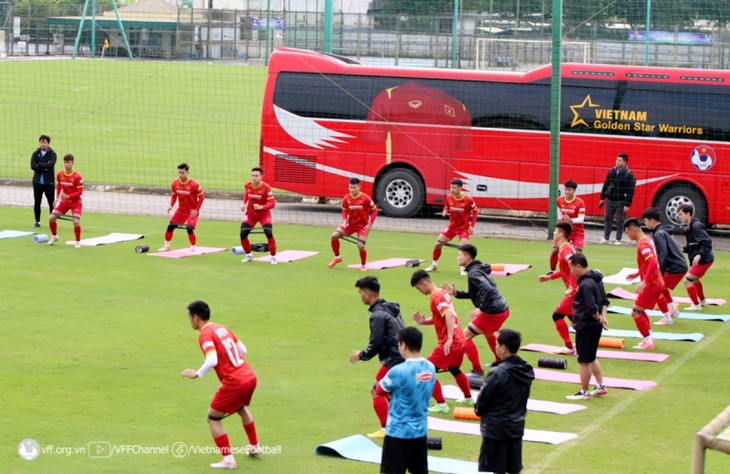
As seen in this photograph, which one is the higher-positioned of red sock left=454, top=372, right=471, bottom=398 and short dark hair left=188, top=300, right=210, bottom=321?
short dark hair left=188, top=300, right=210, bottom=321

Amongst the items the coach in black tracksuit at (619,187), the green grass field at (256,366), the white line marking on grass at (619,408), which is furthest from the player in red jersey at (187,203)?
the white line marking on grass at (619,408)

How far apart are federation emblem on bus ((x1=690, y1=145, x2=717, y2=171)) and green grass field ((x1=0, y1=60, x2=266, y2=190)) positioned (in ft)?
52.1

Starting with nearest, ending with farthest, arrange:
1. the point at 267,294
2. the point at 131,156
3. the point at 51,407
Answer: the point at 51,407
the point at 267,294
the point at 131,156

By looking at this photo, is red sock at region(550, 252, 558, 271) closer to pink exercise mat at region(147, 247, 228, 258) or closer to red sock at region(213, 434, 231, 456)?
pink exercise mat at region(147, 247, 228, 258)

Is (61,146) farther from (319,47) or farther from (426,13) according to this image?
(426,13)

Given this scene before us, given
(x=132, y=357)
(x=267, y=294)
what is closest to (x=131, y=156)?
(x=267, y=294)

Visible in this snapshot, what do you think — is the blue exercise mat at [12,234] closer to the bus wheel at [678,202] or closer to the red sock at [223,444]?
the bus wheel at [678,202]

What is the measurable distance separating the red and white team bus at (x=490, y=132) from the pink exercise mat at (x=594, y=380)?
48.2ft

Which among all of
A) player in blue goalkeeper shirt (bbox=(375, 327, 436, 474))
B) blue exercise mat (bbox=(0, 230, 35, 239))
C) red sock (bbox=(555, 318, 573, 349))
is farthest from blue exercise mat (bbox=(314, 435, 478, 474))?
blue exercise mat (bbox=(0, 230, 35, 239))

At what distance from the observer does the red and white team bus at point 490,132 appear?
29375 mm

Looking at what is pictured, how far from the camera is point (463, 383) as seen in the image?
14.1m

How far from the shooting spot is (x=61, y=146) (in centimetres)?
4881

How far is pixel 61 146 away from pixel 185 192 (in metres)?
25.3

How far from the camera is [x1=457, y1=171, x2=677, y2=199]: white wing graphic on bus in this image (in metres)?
30.3
